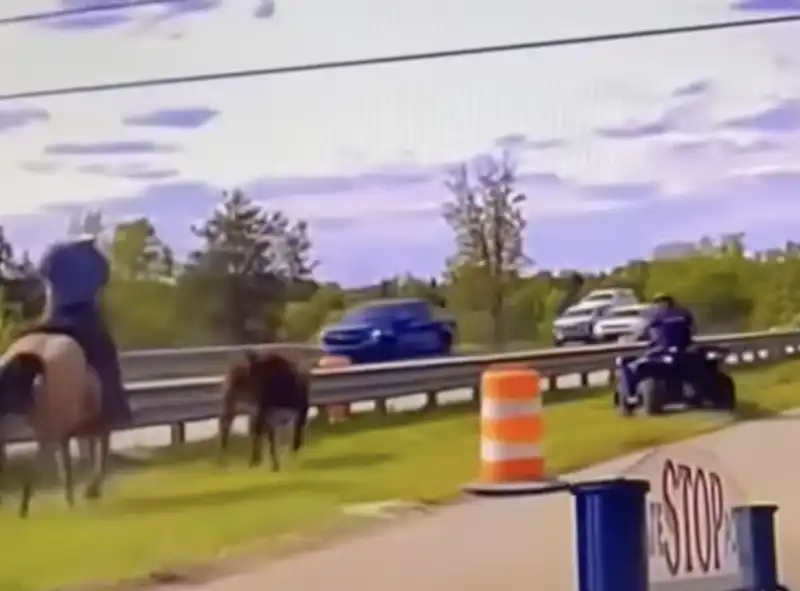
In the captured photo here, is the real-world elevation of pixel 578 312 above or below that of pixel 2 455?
above

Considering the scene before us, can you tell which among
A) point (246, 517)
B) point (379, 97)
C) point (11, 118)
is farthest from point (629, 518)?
point (11, 118)

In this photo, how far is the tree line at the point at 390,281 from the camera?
5.87ft

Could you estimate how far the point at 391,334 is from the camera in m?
1.85

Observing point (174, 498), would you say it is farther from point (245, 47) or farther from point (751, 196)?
point (751, 196)

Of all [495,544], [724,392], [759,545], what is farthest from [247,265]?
[759,545]

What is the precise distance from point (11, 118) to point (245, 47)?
1.14ft

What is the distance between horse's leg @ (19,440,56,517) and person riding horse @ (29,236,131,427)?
0.28 feet

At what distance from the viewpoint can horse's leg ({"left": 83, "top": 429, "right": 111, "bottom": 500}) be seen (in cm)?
190

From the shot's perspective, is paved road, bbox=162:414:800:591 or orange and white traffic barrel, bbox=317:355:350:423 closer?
paved road, bbox=162:414:800:591

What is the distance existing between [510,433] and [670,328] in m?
0.23

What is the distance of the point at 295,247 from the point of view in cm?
191

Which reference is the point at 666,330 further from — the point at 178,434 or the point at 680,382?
the point at 178,434

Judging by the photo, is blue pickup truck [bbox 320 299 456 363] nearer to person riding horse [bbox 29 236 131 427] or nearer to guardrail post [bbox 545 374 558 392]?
Result: guardrail post [bbox 545 374 558 392]

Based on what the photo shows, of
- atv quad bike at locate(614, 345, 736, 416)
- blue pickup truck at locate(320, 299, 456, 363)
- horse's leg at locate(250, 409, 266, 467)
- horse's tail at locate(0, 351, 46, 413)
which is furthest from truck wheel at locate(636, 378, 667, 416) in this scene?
horse's tail at locate(0, 351, 46, 413)
